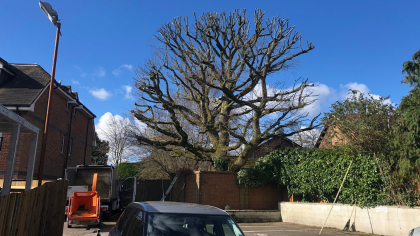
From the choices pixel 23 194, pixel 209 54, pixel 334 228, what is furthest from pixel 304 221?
pixel 23 194

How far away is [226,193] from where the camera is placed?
1582cm

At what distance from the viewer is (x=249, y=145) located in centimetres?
1593


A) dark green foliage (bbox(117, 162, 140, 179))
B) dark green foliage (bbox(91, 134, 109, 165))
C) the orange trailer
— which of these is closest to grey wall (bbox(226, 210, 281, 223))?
the orange trailer

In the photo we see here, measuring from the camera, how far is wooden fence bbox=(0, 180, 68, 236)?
188 inches

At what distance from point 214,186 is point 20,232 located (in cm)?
1097

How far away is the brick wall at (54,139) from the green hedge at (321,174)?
11304mm

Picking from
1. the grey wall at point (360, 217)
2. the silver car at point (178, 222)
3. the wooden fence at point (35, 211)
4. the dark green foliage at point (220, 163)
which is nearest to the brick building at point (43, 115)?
the wooden fence at point (35, 211)

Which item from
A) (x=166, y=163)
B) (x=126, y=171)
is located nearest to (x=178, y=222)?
(x=166, y=163)

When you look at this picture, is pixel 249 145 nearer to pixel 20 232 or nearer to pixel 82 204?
pixel 82 204

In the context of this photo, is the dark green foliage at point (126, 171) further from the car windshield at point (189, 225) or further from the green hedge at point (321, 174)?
the car windshield at point (189, 225)

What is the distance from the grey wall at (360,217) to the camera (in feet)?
32.5

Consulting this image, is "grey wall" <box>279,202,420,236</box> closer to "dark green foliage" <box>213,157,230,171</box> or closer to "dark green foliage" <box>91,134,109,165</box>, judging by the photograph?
"dark green foliage" <box>213,157,230,171</box>

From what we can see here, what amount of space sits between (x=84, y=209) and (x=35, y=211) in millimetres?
6613

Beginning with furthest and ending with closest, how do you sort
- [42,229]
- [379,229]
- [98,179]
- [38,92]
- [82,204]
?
[38,92]
[98,179]
[82,204]
[379,229]
[42,229]
